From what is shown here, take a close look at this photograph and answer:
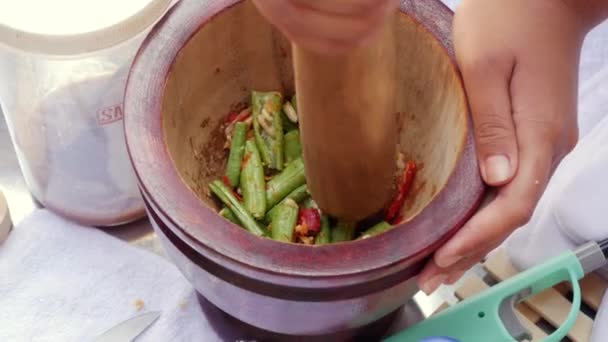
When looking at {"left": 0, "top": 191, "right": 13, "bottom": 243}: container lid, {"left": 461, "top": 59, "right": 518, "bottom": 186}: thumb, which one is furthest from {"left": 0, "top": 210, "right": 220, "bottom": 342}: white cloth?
{"left": 461, "top": 59, "right": 518, "bottom": 186}: thumb

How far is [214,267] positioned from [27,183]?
17.2 inches

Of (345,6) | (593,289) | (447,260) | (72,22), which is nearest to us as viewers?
(345,6)

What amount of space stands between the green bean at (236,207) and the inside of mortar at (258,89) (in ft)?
0.04

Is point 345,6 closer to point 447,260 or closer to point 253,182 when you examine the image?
point 447,260

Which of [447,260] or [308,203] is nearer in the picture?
[447,260]

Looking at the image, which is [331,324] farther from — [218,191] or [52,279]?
[52,279]

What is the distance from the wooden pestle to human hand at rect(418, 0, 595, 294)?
0.08m

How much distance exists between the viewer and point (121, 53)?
0.82 m

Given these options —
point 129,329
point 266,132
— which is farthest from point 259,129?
point 129,329

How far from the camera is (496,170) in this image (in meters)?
0.64

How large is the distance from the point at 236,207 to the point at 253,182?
0.12 ft

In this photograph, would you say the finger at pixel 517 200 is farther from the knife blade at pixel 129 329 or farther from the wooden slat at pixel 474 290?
the knife blade at pixel 129 329

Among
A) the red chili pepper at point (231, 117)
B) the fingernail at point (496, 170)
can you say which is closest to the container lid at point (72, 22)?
the red chili pepper at point (231, 117)

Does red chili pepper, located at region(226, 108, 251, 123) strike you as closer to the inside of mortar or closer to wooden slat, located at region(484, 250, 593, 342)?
the inside of mortar
